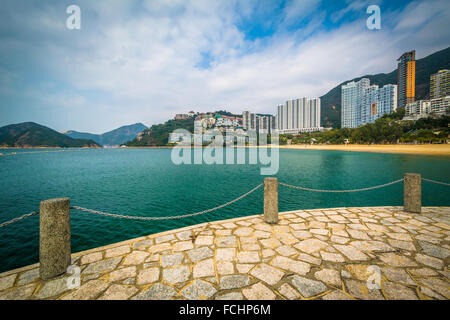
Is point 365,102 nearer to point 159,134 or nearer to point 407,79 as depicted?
point 407,79

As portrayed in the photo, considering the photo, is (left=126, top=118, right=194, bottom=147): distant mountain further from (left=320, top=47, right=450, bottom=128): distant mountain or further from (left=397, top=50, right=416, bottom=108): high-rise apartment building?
(left=397, top=50, right=416, bottom=108): high-rise apartment building

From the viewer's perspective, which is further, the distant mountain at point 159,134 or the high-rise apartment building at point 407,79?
the distant mountain at point 159,134

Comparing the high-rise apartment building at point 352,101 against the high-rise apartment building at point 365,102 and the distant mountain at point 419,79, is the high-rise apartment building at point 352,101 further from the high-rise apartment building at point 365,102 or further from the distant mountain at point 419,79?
the distant mountain at point 419,79

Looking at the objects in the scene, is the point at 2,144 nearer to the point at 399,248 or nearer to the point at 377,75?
the point at 399,248

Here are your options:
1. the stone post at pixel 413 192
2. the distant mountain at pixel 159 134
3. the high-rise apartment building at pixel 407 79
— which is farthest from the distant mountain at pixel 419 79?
the stone post at pixel 413 192

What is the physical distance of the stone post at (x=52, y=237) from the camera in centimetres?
305

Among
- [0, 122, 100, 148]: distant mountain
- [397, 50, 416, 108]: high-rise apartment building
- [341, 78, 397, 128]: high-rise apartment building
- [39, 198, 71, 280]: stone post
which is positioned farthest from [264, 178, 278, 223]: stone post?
[0, 122, 100, 148]: distant mountain

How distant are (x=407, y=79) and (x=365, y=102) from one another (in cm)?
3069

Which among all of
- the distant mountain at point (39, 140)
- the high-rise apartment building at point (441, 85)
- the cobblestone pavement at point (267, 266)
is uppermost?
the high-rise apartment building at point (441, 85)

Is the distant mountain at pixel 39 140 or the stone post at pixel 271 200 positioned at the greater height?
the distant mountain at pixel 39 140

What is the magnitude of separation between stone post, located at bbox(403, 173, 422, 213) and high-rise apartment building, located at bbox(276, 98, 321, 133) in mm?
158839

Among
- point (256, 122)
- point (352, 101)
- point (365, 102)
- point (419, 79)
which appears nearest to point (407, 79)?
point (365, 102)

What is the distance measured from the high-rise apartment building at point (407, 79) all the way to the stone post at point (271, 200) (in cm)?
18605
